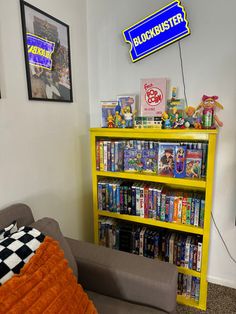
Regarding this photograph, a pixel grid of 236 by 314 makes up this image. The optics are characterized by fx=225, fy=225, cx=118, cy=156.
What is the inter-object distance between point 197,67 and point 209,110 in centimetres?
36

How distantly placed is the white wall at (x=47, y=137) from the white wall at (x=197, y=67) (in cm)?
13

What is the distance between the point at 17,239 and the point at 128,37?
1.49 metres

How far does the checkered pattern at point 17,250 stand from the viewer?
0.80 metres

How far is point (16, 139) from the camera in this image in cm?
126

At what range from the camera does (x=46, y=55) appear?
4.67ft

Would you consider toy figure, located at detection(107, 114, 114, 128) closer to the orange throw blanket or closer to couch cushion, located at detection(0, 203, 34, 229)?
couch cushion, located at detection(0, 203, 34, 229)

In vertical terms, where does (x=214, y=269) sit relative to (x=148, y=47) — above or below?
below

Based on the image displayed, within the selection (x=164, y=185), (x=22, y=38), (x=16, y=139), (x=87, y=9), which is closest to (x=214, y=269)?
(x=164, y=185)

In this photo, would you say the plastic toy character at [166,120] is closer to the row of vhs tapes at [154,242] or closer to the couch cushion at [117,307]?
the row of vhs tapes at [154,242]

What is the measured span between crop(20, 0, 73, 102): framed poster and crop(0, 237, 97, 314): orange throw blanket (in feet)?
2.98

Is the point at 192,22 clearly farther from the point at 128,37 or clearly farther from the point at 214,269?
the point at 214,269

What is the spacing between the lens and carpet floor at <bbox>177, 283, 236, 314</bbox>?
4.98 feet

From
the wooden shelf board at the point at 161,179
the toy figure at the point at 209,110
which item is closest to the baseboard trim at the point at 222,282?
the wooden shelf board at the point at 161,179

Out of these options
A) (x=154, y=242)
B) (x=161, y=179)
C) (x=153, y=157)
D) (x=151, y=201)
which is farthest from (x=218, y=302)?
(x=153, y=157)
